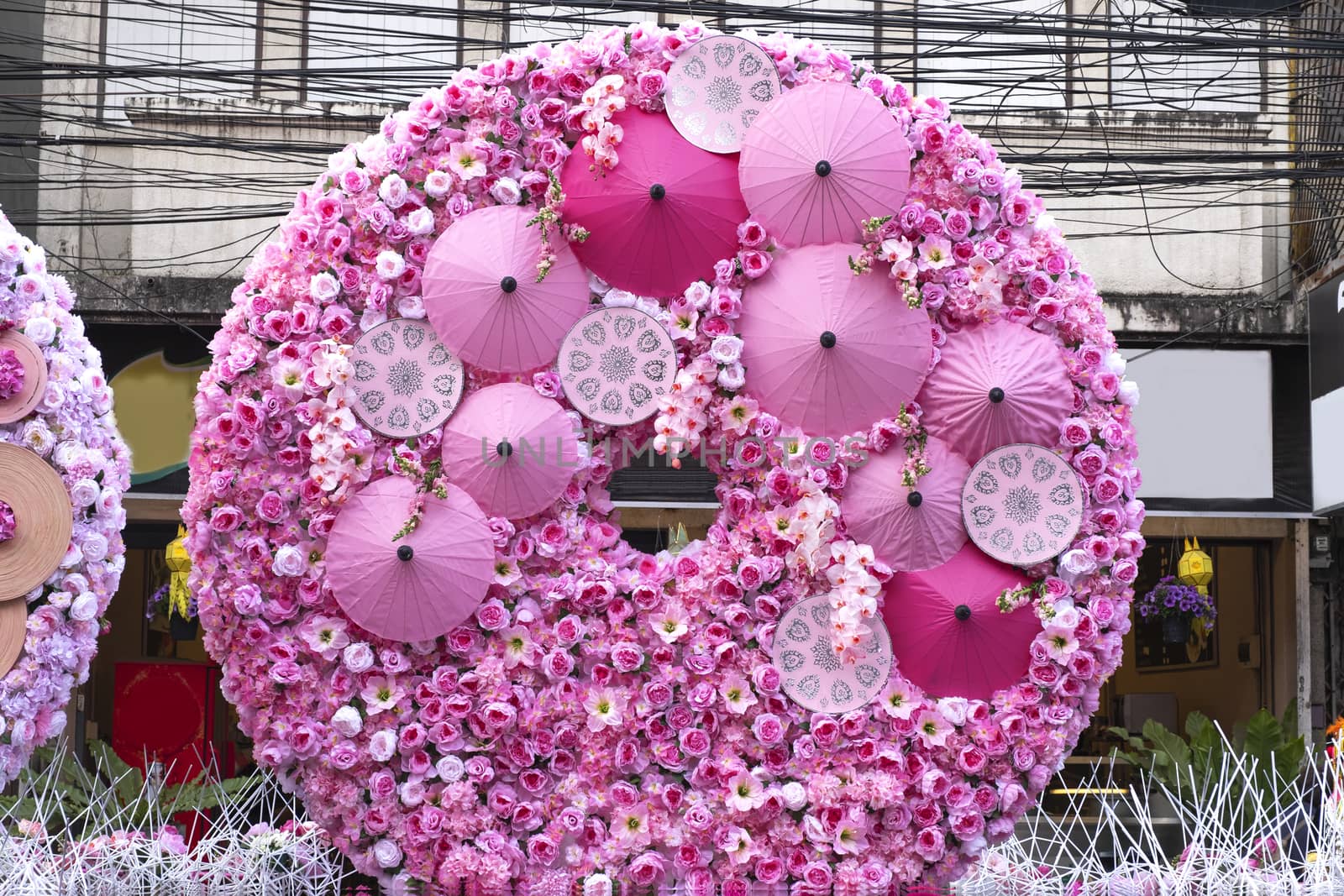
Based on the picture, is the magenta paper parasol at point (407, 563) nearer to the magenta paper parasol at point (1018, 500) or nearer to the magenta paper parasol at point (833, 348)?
the magenta paper parasol at point (833, 348)

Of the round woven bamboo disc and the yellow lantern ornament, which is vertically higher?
the round woven bamboo disc

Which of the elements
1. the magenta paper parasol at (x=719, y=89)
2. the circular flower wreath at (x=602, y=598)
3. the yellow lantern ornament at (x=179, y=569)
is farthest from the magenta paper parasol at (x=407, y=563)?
the yellow lantern ornament at (x=179, y=569)

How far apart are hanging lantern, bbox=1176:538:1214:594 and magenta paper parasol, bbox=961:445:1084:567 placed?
4.59 meters

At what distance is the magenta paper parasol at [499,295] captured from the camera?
14.7 ft

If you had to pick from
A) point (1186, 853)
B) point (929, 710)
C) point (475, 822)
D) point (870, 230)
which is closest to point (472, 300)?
point (870, 230)

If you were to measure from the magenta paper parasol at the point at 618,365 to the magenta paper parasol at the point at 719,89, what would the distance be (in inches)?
26.1

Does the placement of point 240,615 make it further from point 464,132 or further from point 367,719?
point 464,132

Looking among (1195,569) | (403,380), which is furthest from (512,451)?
(1195,569)

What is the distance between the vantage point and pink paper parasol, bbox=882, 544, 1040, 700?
14.7 feet

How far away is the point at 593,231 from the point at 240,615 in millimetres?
1658

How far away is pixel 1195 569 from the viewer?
8.69 metres
